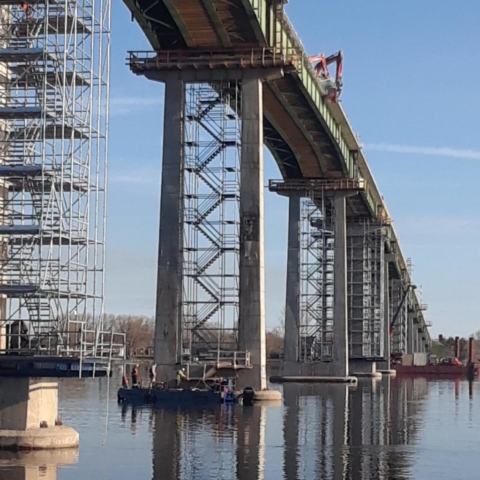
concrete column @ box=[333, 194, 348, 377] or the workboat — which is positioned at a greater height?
concrete column @ box=[333, 194, 348, 377]

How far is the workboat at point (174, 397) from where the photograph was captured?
6169cm

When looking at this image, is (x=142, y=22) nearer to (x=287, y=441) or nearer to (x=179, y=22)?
(x=179, y=22)

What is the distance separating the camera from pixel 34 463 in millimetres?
33812

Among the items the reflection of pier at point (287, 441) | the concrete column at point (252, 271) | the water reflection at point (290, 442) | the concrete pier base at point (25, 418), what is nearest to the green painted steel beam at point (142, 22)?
the concrete column at point (252, 271)

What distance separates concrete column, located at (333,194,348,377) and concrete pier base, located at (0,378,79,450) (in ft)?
242

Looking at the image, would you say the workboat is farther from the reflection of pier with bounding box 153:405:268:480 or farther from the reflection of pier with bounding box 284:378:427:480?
the reflection of pier with bounding box 284:378:427:480

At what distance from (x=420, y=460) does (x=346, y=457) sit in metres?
2.50

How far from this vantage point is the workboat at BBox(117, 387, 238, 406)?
61688 mm

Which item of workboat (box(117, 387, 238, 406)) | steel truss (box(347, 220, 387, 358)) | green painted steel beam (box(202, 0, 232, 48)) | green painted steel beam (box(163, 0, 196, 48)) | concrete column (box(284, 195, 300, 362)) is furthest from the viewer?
steel truss (box(347, 220, 387, 358))

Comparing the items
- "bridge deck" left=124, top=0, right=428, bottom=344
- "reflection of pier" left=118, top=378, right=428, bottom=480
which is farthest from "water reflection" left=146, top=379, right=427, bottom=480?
"bridge deck" left=124, top=0, right=428, bottom=344

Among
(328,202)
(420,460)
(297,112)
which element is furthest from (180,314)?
(328,202)

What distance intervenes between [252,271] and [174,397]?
9.62 m

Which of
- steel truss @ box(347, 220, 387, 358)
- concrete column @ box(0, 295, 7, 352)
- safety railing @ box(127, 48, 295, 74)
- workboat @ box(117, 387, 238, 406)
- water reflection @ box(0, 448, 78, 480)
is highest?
safety railing @ box(127, 48, 295, 74)

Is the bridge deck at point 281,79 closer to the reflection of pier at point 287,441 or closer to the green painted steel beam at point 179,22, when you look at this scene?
the green painted steel beam at point 179,22
